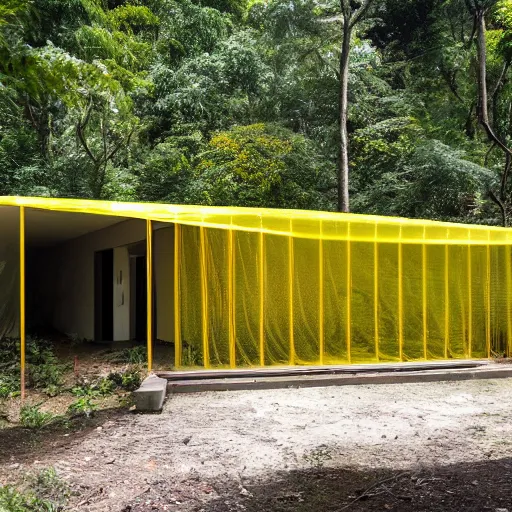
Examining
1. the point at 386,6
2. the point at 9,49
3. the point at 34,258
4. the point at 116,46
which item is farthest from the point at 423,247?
the point at 386,6

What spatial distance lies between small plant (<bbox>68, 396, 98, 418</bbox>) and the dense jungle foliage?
282 inches

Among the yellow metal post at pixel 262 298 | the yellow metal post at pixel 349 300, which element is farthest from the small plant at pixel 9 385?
the yellow metal post at pixel 349 300

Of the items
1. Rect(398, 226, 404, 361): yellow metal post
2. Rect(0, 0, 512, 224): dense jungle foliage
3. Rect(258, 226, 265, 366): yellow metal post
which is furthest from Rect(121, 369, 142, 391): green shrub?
Rect(0, 0, 512, 224): dense jungle foliage

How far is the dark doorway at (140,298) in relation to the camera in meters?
10.7

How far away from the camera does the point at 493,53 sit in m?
14.9

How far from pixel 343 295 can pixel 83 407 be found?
3740 mm

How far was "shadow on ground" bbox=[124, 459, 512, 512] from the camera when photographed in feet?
10.9

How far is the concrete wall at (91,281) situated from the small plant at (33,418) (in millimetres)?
3841

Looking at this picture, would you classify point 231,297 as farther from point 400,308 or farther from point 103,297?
point 103,297

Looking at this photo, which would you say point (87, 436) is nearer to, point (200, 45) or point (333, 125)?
point (333, 125)

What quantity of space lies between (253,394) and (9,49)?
5347 mm

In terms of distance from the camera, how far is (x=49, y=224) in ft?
28.2

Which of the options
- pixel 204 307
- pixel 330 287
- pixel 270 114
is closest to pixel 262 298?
pixel 204 307

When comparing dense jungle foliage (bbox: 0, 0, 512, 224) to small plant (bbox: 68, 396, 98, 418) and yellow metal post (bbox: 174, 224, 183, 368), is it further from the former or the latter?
small plant (bbox: 68, 396, 98, 418)
